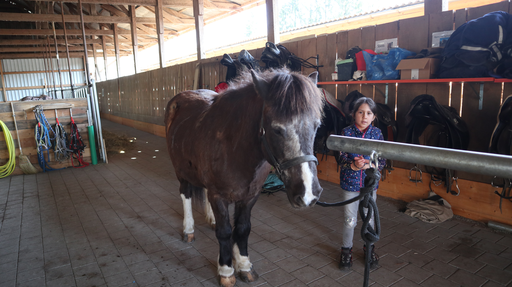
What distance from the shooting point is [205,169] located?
6.76ft

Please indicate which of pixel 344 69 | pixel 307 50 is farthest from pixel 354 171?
pixel 307 50

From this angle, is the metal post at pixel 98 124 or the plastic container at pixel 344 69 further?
the metal post at pixel 98 124

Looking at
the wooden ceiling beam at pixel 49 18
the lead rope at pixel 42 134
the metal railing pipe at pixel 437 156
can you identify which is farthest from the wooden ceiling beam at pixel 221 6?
the metal railing pipe at pixel 437 156

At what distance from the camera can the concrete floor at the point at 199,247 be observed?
2225 millimetres

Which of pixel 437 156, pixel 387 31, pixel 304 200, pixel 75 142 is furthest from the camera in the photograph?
pixel 75 142

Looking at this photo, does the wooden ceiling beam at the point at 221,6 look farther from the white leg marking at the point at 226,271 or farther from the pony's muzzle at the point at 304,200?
the pony's muzzle at the point at 304,200

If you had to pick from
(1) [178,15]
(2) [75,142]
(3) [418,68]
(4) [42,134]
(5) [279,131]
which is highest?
(1) [178,15]

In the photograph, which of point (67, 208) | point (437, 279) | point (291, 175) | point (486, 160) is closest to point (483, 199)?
point (437, 279)

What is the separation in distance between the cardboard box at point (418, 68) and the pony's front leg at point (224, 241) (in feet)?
8.02

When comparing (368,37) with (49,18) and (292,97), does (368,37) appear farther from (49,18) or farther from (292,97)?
(49,18)

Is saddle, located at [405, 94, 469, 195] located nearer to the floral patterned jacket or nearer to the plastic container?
the plastic container

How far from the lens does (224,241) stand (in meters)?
2.12

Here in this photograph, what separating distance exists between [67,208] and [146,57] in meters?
19.9

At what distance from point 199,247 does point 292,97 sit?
1872 millimetres
